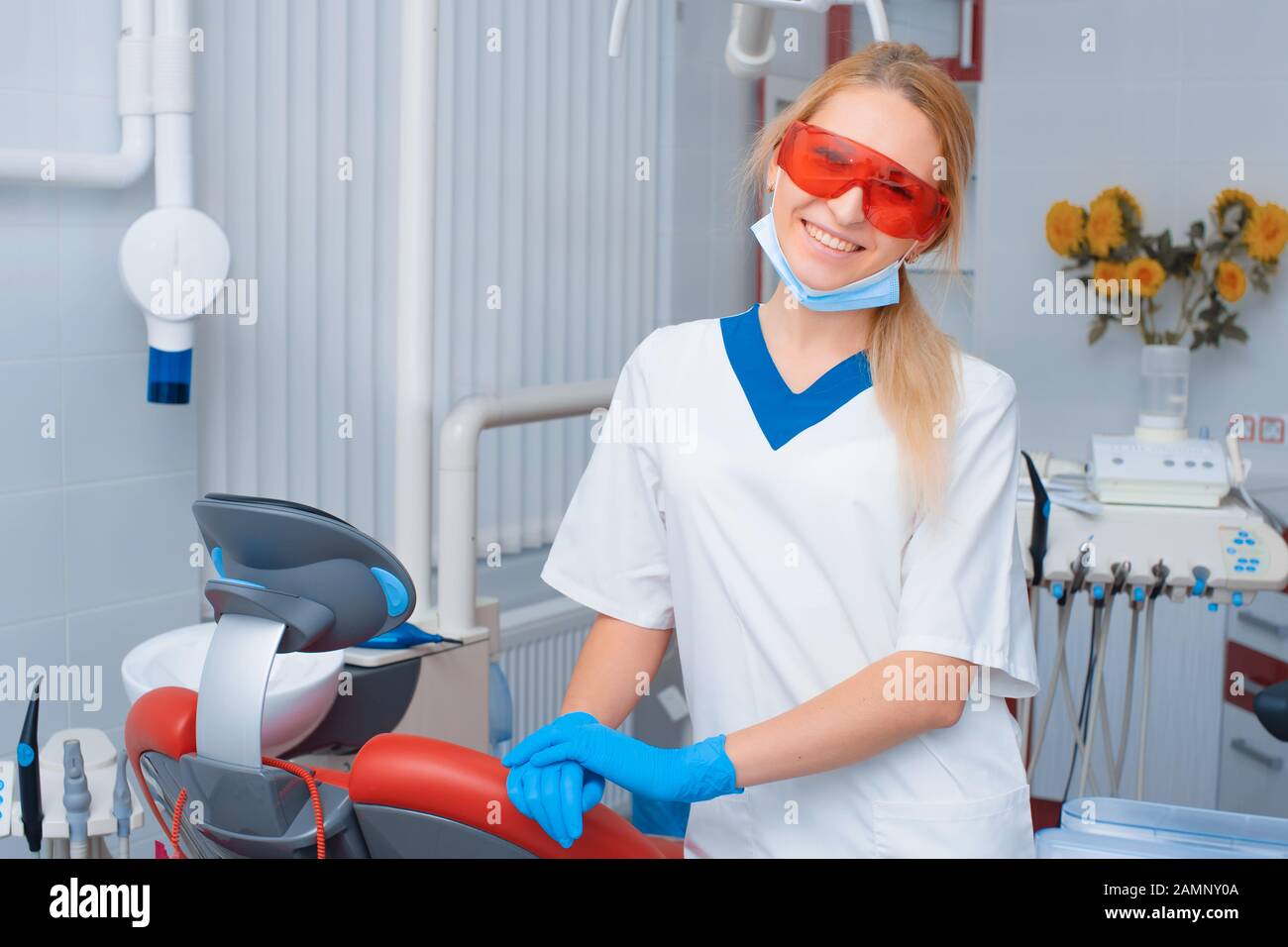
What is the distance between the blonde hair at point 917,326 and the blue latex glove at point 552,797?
40 centimetres

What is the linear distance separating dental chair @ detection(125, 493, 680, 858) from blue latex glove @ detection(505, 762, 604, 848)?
0.01 meters

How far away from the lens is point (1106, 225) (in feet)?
11.7

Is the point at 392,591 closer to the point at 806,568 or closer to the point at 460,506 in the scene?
the point at 806,568

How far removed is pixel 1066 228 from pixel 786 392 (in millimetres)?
2604

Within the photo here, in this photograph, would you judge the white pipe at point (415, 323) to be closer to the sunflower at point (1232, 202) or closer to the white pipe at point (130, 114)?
the white pipe at point (130, 114)

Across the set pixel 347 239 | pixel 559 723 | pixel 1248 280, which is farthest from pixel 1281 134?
pixel 559 723

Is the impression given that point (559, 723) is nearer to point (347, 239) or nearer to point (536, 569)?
point (347, 239)

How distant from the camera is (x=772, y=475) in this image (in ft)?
4.17

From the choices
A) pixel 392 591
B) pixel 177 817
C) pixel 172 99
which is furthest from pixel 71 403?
pixel 392 591

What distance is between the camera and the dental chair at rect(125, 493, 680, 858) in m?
1.00

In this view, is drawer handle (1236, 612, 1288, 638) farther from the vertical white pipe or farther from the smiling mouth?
the vertical white pipe

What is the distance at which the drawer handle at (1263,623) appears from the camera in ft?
Answer: 9.37

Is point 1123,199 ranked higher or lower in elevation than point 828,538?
higher

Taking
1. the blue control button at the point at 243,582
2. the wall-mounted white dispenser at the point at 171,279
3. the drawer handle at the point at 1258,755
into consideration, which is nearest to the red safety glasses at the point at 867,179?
the blue control button at the point at 243,582
